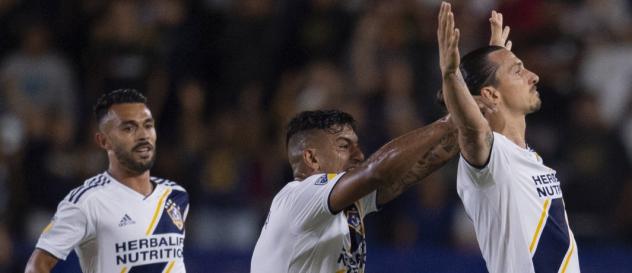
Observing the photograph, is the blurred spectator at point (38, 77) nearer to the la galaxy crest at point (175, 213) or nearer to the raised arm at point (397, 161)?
the la galaxy crest at point (175, 213)

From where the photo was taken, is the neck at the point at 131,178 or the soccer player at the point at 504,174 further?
the neck at the point at 131,178

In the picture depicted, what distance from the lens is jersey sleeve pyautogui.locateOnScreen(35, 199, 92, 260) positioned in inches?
261

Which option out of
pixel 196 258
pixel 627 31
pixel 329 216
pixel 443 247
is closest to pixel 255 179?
pixel 196 258

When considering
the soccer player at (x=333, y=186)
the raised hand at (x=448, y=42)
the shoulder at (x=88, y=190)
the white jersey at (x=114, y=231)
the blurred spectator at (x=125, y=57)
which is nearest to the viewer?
the raised hand at (x=448, y=42)

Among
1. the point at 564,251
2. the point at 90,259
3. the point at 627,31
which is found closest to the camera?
the point at 564,251

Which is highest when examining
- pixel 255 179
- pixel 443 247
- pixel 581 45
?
pixel 581 45

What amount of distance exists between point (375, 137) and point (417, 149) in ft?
15.9

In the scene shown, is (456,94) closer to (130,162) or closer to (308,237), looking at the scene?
(308,237)

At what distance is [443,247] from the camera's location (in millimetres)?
9930

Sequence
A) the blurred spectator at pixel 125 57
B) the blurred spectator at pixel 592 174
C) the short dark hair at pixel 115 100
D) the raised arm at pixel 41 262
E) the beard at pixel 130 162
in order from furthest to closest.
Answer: the blurred spectator at pixel 125 57
the blurred spectator at pixel 592 174
the short dark hair at pixel 115 100
the beard at pixel 130 162
the raised arm at pixel 41 262

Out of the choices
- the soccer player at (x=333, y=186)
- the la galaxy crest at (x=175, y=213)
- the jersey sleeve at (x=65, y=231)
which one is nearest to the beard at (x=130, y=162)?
the la galaxy crest at (x=175, y=213)

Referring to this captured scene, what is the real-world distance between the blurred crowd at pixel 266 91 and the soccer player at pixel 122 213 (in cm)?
315

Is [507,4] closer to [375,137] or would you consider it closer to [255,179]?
[375,137]

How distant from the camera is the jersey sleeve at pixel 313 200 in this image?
18.2 ft
